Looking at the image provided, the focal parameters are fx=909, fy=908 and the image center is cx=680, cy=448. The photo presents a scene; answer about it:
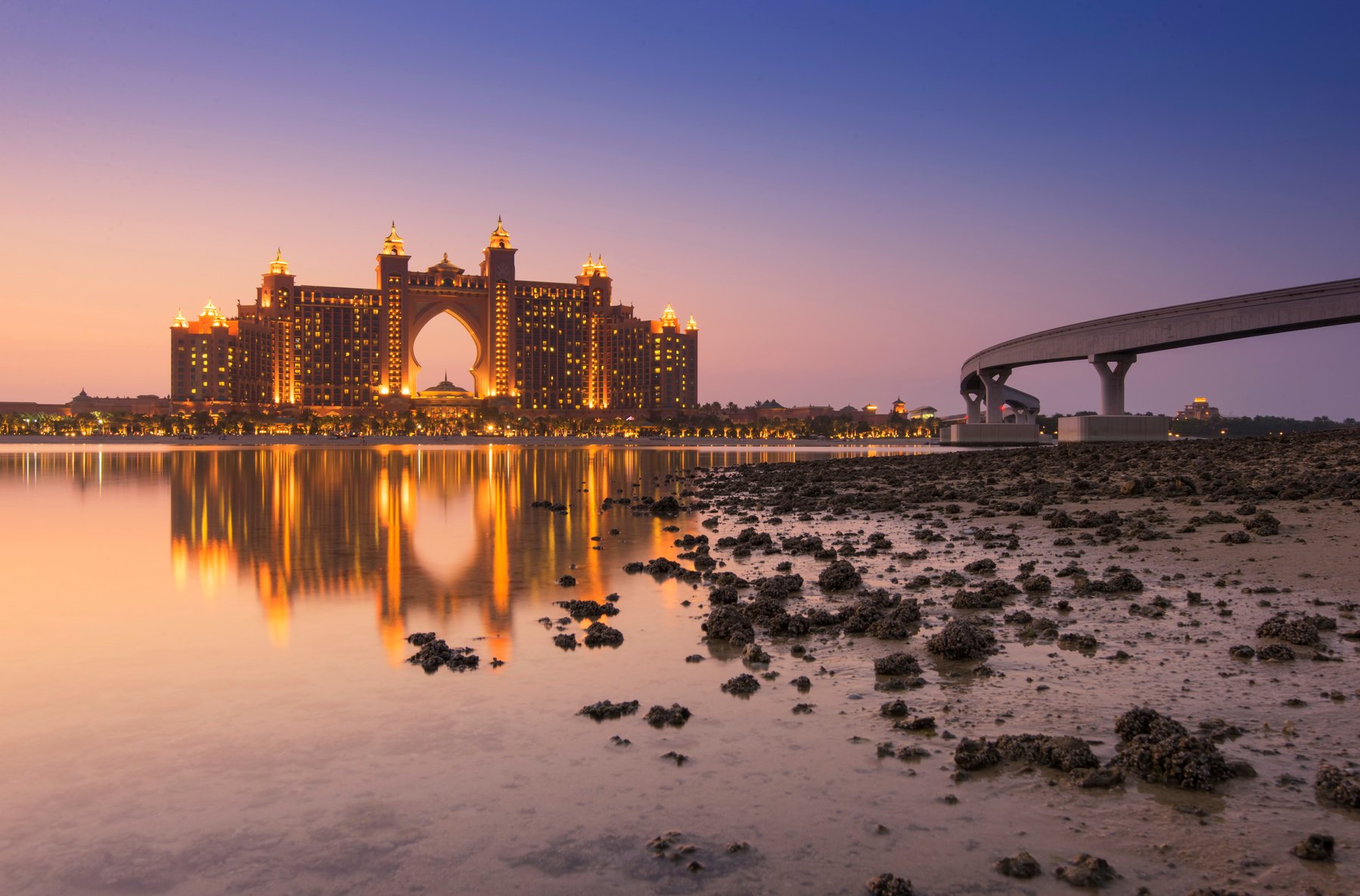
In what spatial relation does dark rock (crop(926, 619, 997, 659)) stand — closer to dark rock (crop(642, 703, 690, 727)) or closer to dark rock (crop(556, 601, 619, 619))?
dark rock (crop(642, 703, 690, 727))

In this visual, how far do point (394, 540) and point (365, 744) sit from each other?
1482 centimetres

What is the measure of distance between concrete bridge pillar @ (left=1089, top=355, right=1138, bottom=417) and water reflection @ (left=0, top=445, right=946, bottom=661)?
127ft

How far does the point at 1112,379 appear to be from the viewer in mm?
67250

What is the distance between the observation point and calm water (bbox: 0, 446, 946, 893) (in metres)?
5.68

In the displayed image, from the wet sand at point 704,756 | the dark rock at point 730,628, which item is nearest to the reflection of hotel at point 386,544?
the wet sand at point 704,756

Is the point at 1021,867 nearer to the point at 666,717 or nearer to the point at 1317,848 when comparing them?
the point at 1317,848

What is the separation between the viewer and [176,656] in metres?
10.6

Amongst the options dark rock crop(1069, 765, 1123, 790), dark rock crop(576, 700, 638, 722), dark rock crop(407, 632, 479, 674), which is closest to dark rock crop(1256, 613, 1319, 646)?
dark rock crop(1069, 765, 1123, 790)

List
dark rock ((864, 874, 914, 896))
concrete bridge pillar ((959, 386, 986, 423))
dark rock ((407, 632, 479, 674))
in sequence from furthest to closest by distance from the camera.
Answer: concrete bridge pillar ((959, 386, 986, 423))
dark rock ((407, 632, 479, 674))
dark rock ((864, 874, 914, 896))

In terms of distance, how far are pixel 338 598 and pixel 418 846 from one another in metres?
9.05

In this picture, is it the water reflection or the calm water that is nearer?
the calm water

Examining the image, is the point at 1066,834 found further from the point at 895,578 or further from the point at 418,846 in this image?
the point at 895,578

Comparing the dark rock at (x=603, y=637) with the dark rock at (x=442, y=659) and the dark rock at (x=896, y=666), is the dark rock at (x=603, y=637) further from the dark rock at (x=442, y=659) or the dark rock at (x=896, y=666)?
the dark rock at (x=896, y=666)

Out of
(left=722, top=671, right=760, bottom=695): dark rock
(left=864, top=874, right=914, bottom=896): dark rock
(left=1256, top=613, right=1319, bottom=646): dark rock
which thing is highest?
(left=1256, top=613, right=1319, bottom=646): dark rock
